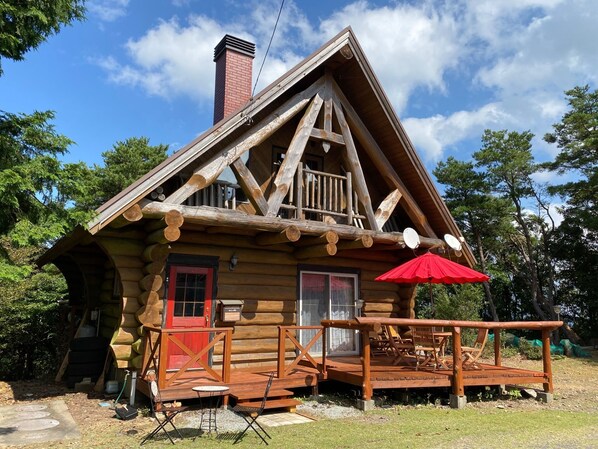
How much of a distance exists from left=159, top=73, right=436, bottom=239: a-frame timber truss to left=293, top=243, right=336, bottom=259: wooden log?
1.34 meters

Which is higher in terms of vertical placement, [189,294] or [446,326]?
[189,294]

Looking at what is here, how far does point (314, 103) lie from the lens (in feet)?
32.5

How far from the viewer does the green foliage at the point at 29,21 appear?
Result: 540 centimetres

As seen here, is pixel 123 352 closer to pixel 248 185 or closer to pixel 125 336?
pixel 125 336

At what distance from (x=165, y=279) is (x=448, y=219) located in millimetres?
7245

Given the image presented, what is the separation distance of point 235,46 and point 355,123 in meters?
4.05

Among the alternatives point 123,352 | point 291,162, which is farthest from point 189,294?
point 291,162

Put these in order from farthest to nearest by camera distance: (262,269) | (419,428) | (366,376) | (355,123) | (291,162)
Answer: (355,123)
(262,269)
(291,162)
(366,376)
(419,428)

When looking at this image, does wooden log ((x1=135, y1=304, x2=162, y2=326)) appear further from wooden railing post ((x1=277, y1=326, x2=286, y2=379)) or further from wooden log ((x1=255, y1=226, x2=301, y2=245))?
wooden log ((x1=255, y1=226, x2=301, y2=245))

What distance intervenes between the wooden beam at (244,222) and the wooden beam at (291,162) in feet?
0.95

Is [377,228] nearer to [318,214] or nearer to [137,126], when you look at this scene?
[318,214]

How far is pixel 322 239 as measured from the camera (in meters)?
9.25

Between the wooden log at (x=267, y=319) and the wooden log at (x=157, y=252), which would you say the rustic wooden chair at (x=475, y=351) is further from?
the wooden log at (x=157, y=252)

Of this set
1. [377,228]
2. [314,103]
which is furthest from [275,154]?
[377,228]
